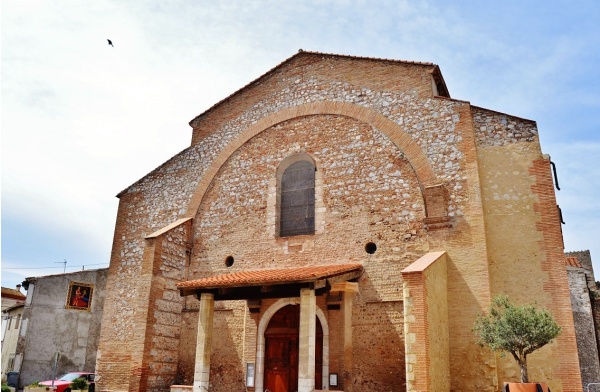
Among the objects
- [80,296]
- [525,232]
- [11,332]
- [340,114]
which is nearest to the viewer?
[525,232]

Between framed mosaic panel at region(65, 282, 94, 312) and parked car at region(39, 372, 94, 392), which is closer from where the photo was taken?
parked car at region(39, 372, 94, 392)

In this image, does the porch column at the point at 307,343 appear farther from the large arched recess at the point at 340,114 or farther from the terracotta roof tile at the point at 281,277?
the large arched recess at the point at 340,114

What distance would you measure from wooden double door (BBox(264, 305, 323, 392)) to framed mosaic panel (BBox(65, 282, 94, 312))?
40.3 feet

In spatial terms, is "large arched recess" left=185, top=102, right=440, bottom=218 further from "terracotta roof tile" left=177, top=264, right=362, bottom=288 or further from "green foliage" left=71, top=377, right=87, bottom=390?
"green foliage" left=71, top=377, right=87, bottom=390

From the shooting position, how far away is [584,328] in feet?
54.4

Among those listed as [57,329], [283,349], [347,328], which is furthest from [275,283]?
[57,329]

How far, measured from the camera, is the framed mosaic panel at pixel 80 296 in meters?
21.2

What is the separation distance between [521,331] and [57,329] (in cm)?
1907

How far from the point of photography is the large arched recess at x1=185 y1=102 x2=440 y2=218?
1212 cm

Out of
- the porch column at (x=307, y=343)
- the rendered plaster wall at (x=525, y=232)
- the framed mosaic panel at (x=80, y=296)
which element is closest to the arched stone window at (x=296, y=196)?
the porch column at (x=307, y=343)

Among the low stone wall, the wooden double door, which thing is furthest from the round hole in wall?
the low stone wall

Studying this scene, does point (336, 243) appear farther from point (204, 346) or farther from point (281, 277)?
point (204, 346)

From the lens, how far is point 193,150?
15.8 m

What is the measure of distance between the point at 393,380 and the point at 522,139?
6239 millimetres
